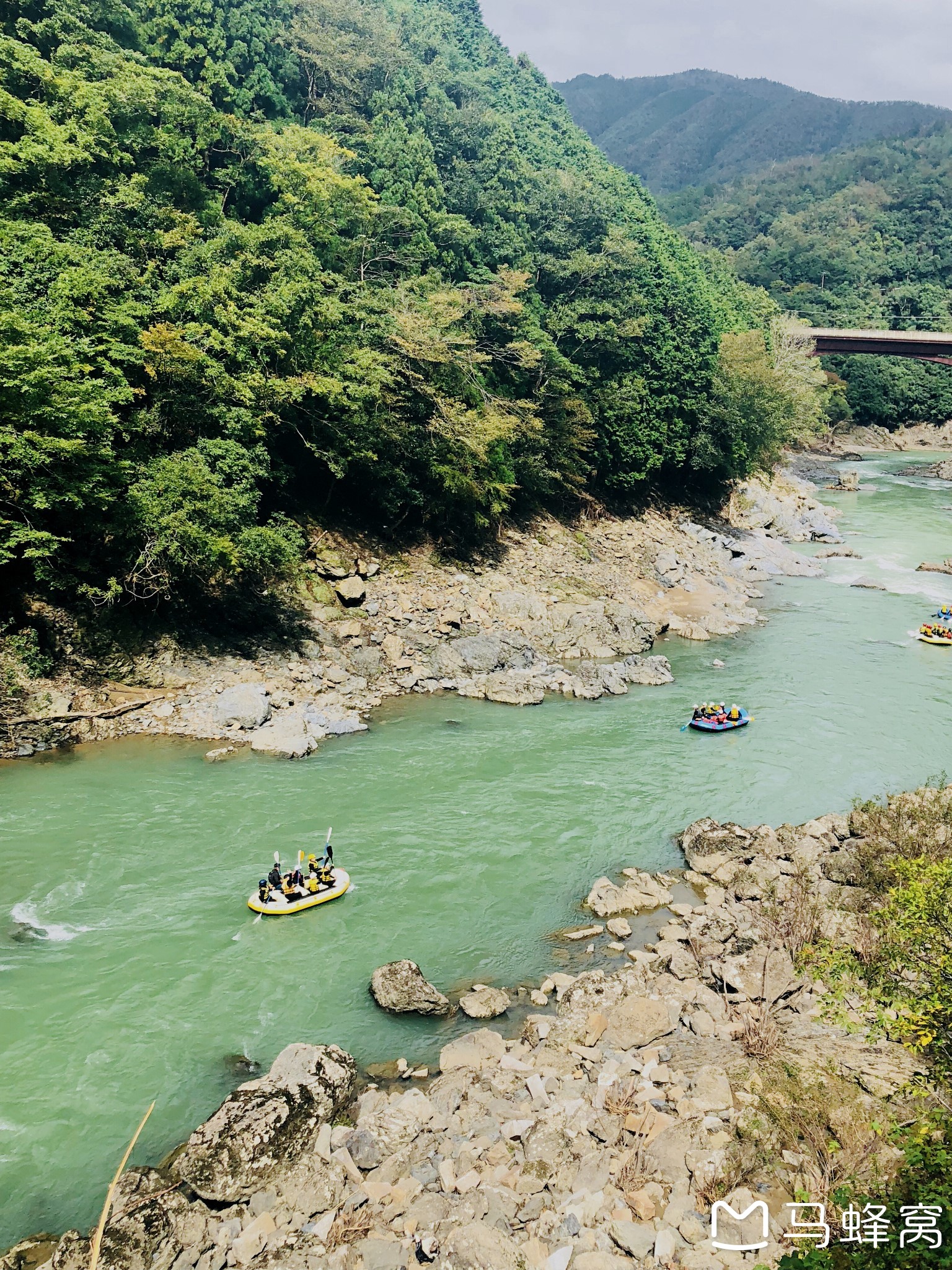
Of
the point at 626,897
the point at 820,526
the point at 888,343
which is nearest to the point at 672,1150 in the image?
the point at 626,897

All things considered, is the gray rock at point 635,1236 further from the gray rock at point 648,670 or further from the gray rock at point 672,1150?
the gray rock at point 648,670

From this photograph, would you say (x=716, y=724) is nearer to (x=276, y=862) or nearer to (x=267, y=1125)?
(x=276, y=862)

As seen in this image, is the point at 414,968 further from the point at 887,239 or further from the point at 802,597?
the point at 887,239

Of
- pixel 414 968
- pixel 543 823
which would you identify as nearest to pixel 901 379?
pixel 543 823

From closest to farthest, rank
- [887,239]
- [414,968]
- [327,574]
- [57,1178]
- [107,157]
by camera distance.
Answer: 1. [57,1178]
2. [414,968]
3. [107,157]
4. [327,574]
5. [887,239]

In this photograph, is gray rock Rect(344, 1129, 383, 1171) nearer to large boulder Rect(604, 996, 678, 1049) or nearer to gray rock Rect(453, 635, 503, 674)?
large boulder Rect(604, 996, 678, 1049)

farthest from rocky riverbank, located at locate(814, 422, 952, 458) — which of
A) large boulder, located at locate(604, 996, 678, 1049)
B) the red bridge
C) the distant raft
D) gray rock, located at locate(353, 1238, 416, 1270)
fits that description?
gray rock, located at locate(353, 1238, 416, 1270)

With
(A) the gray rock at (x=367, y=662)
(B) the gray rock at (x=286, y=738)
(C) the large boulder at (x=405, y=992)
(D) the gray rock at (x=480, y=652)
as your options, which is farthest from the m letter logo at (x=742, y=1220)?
(D) the gray rock at (x=480, y=652)
